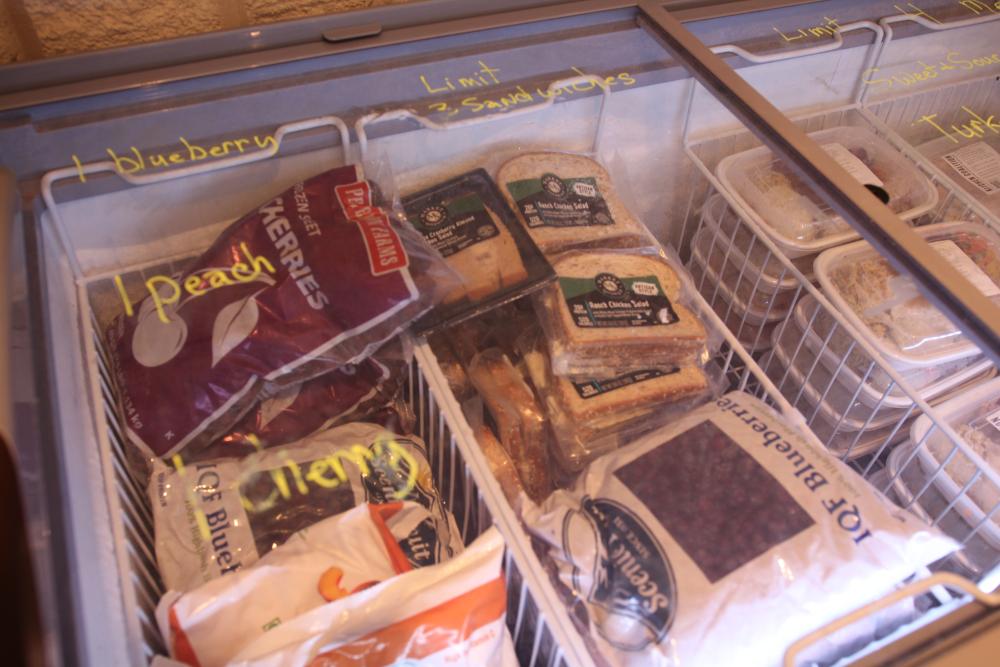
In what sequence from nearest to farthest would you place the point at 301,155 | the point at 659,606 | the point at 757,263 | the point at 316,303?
the point at 659,606 < the point at 316,303 < the point at 301,155 < the point at 757,263

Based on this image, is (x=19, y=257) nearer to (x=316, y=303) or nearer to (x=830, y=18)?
(x=316, y=303)

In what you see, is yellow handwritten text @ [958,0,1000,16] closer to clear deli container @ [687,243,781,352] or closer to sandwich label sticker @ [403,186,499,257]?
clear deli container @ [687,243,781,352]

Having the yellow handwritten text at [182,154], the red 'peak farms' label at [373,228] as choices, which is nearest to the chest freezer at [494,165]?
the yellow handwritten text at [182,154]

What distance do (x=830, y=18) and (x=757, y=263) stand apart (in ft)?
1.46

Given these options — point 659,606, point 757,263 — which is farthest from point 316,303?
point 757,263

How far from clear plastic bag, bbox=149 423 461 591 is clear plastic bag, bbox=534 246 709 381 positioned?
0.25 metres

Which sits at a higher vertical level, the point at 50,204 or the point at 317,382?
the point at 50,204

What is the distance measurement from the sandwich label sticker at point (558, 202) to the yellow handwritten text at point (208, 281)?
0.40 m

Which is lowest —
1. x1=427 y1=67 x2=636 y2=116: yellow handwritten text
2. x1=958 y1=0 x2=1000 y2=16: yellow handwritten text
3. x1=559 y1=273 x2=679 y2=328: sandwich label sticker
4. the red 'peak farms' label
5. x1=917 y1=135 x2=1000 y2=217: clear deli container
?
x1=559 y1=273 x2=679 y2=328: sandwich label sticker

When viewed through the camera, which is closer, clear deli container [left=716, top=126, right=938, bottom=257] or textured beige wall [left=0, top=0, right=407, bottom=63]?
textured beige wall [left=0, top=0, right=407, bottom=63]

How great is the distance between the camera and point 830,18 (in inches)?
49.6

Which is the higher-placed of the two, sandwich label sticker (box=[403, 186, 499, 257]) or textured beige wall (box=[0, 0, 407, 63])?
textured beige wall (box=[0, 0, 407, 63])

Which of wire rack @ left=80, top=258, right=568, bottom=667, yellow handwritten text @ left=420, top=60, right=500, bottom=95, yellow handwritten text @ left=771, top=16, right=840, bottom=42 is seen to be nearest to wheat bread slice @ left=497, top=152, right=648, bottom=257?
yellow handwritten text @ left=420, top=60, right=500, bottom=95

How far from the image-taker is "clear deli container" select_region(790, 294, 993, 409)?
107cm
